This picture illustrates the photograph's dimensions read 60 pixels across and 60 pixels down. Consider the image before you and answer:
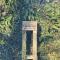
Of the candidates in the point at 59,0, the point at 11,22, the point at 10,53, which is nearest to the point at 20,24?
the point at 11,22

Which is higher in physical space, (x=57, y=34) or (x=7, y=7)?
(x=7, y=7)

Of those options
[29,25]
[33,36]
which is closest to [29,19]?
[29,25]

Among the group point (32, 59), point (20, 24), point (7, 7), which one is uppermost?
point (7, 7)

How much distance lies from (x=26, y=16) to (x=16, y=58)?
590 millimetres

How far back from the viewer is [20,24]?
11.2 feet

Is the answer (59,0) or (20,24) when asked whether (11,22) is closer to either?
(20,24)

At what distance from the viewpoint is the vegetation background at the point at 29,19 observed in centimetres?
342

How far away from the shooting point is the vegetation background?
342 centimetres

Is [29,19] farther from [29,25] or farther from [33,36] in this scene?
[33,36]

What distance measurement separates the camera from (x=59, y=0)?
3.50 metres

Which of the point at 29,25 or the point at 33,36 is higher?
the point at 29,25

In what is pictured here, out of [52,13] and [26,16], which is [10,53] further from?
[52,13]

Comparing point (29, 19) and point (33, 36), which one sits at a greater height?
point (29, 19)

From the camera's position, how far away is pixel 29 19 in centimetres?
343
